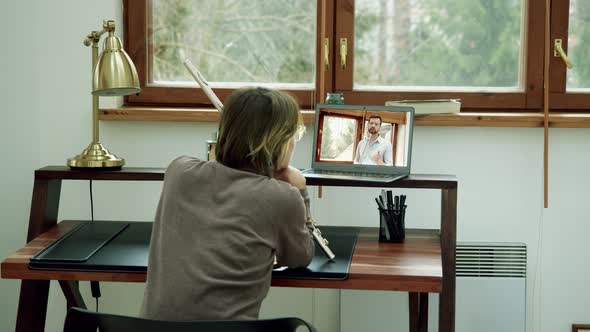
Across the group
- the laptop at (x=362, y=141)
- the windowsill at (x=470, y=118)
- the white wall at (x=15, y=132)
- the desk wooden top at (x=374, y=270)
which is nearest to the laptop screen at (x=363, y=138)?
the laptop at (x=362, y=141)

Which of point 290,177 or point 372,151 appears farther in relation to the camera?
point 372,151

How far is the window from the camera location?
2.93 metres

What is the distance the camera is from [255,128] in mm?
1906

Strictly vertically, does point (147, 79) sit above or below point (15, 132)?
above

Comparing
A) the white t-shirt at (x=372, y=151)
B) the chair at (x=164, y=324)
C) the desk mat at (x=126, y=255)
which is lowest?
the chair at (x=164, y=324)

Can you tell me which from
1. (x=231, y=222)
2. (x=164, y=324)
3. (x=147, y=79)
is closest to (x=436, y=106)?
(x=147, y=79)

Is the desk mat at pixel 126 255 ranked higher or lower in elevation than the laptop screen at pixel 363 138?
lower

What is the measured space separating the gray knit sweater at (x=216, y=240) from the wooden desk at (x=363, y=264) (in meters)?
A: 0.22

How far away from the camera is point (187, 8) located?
9.84 feet

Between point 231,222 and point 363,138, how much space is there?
77 cm

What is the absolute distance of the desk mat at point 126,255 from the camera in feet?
6.86

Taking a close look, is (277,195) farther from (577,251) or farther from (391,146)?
(577,251)

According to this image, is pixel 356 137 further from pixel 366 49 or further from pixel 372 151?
pixel 366 49

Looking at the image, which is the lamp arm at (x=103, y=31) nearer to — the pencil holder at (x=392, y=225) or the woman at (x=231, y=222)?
the woman at (x=231, y=222)
